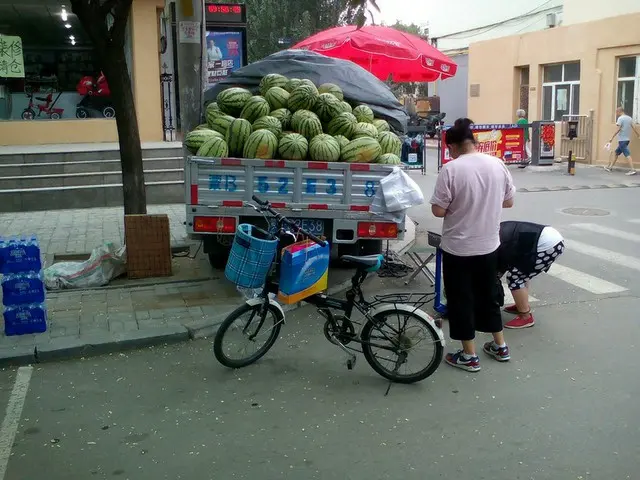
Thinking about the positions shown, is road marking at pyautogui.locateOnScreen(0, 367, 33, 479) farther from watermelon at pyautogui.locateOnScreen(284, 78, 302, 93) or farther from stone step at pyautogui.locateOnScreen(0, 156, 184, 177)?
stone step at pyautogui.locateOnScreen(0, 156, 184, 177)

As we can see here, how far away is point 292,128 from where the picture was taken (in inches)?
294

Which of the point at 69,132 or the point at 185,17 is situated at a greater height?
the point at 185,17

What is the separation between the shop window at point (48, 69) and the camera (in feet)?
49.1

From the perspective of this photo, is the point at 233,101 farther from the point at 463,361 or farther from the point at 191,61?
the point at 463,361

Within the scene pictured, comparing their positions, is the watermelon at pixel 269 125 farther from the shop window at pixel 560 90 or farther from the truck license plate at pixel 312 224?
the shop window at pixel 560 90

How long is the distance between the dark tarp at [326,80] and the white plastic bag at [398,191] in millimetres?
2109

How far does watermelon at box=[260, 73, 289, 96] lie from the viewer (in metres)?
8.19

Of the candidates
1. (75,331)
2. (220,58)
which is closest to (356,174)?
(75,331)

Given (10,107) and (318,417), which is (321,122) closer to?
(318,417)

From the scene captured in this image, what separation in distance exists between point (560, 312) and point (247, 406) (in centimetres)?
349

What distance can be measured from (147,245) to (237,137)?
156cm

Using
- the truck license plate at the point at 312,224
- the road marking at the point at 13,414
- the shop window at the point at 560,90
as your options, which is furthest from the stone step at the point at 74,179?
the shop window at the point at 560,90

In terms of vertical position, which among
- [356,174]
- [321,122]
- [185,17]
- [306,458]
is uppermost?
[185,17]

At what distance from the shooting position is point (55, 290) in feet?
23.2
